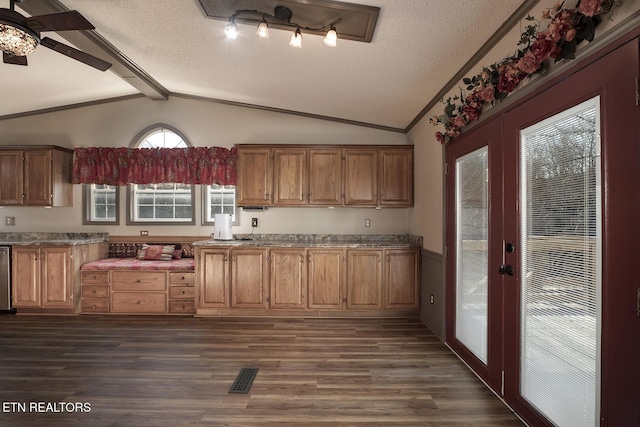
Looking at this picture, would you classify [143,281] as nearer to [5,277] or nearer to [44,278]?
[44,278]

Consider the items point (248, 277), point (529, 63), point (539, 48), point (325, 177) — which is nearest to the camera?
point (539, 48)

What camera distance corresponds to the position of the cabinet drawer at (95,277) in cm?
422

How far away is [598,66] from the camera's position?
1467mm

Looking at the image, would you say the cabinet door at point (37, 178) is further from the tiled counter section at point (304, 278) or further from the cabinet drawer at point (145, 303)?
the tiled counter section at point (304, 278)

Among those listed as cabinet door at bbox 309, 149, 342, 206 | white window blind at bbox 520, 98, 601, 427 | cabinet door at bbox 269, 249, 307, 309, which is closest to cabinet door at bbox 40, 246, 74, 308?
cabinet door at bbox 269, 249, 307, 309

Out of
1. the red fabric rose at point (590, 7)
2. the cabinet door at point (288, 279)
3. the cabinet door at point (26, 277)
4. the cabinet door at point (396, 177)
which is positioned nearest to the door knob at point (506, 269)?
the red fabric rose at point (590, 7)

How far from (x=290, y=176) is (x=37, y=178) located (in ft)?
11.4

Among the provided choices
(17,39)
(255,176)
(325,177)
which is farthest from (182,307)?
(17,39)

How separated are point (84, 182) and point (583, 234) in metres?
5.53

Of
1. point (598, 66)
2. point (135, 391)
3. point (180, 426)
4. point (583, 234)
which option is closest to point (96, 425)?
point (135, 391)

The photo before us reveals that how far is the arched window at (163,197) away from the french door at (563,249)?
395 centimetres

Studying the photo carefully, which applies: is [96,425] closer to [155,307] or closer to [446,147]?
[155,307]

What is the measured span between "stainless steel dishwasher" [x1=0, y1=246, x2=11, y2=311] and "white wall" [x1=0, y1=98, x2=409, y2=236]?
0.71 meters

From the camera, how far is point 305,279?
13.5 feet
